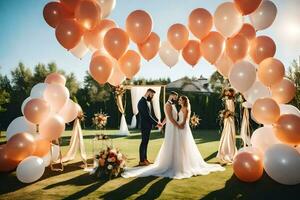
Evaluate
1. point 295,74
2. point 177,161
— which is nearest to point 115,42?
point 177,161

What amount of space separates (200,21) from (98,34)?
2.54m

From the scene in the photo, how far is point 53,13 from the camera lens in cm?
699

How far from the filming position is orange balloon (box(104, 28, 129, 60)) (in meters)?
6.93

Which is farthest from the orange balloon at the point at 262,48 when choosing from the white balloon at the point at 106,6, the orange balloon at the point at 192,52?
the white balloon at the point at 106,6

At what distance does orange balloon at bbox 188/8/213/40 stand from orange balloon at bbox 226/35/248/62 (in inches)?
26.1

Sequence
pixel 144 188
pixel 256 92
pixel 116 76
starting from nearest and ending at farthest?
pixel 144 188
pixel 256 92
pixel 116 76

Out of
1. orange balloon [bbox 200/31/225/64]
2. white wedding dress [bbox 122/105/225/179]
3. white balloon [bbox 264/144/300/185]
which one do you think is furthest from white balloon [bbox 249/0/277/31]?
white balloon [bbox 264/144/300/185]

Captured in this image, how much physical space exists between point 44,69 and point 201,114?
86.2ft

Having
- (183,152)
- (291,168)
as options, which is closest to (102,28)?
(183,152)

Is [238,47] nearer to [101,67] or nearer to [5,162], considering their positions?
[101,67]

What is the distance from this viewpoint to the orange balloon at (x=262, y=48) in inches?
283

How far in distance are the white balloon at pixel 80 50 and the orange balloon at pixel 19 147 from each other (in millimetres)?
2483

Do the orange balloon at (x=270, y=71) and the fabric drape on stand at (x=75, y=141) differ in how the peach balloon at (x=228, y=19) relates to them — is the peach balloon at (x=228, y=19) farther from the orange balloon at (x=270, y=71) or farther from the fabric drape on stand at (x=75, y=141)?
the fabric drape on stand at (x=75, y=141)

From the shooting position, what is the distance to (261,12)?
23.4ft
